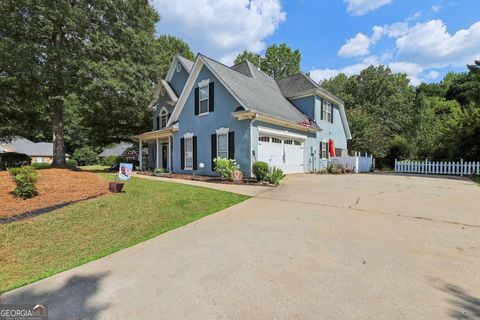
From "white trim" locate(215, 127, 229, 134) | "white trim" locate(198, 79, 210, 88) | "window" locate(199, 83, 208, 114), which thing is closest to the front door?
"window" locate(199, 83, 208, 114)

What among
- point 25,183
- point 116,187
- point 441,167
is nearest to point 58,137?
point 25,183

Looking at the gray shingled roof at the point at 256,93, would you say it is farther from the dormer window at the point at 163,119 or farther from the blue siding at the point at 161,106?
the dormer window at the point at 163,119

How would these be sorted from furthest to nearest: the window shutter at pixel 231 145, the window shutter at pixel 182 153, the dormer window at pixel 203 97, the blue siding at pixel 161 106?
the blue siding at pixel 161 106
the window shutter at pixel 182 153
the dormer window at pixel 203 97
the window shutter at pixel 231 145

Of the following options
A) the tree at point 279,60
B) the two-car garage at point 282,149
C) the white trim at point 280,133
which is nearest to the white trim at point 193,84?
the white trim at point 280,133

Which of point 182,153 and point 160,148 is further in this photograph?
point 160,148

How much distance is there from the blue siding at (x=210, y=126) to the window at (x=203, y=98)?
1.23 ft

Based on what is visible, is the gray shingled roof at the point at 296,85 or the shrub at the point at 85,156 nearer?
the gray shingled roof at the point at 296,85

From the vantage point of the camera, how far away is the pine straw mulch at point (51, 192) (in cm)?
649

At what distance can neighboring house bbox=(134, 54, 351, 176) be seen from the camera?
1309 cm

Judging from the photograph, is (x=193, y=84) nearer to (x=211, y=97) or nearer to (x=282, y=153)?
(x=211, y=97)

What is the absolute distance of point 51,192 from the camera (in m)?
7.76

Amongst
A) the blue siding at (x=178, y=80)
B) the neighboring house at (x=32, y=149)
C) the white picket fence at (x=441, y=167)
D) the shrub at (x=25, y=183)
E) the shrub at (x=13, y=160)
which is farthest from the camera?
the neighboring house at (x=32, y=149)

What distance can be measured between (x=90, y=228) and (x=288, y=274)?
4.63 m

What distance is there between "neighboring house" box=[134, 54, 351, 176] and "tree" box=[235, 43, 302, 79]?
1735cm
